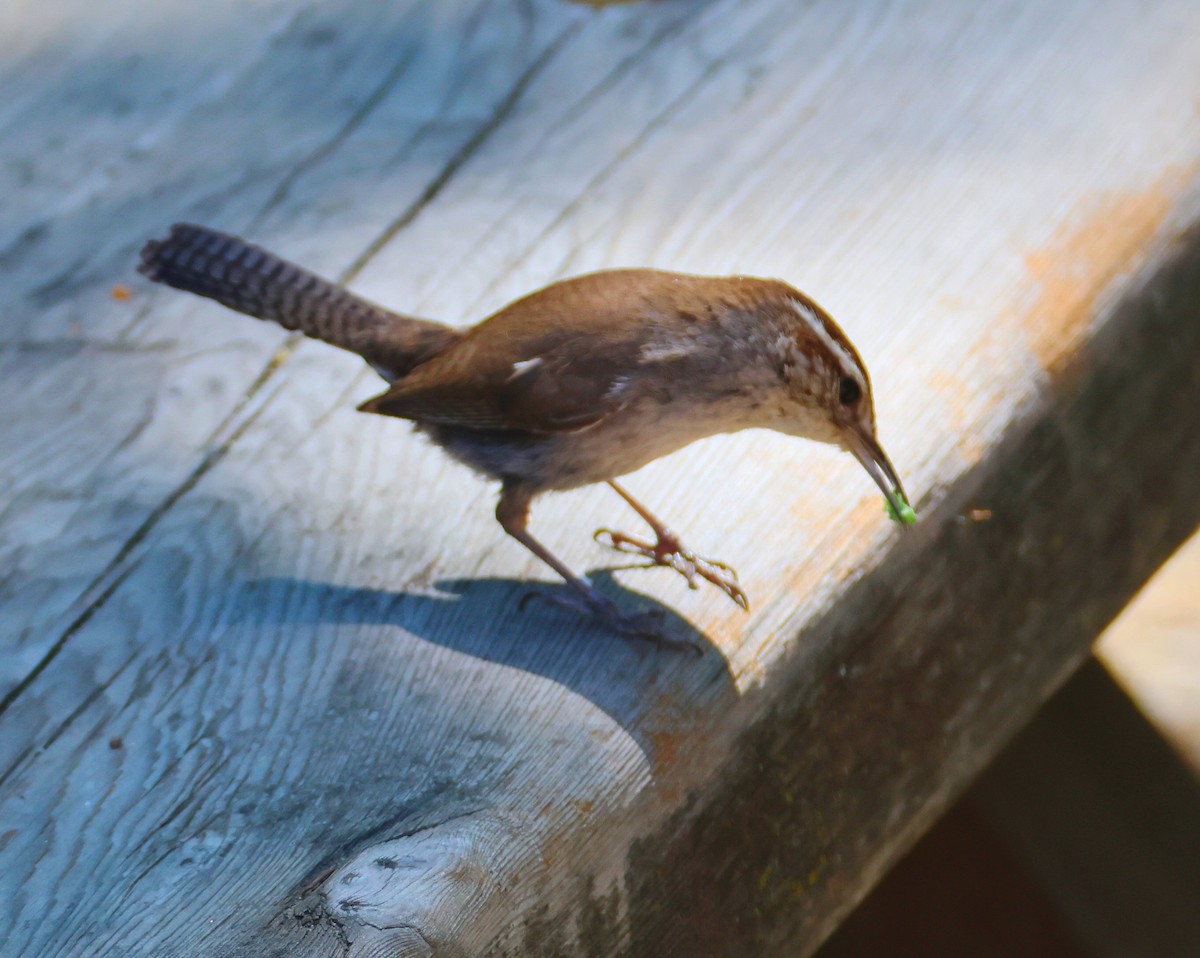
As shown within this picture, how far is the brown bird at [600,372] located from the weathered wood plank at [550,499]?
0.10 metres

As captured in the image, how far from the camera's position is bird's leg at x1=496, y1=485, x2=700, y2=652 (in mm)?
2135

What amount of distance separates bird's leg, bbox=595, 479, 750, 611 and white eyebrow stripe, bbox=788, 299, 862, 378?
427 millimetres

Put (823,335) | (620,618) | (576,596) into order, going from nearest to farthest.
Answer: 1. (620,618)
2. (576,596)
3. (823,335)

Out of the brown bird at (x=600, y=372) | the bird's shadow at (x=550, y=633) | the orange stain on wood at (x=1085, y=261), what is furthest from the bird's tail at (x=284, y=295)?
the orange stain on wood at (x=1085, y=261)

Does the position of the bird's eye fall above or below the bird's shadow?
above

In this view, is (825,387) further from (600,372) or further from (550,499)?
(550,499)

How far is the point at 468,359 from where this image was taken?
2.54 metres

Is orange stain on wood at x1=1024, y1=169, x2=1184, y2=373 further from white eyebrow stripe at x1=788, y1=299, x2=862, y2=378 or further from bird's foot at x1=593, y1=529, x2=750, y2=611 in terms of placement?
bird's foot at x1=593, y1=529, x2=750, y2=611

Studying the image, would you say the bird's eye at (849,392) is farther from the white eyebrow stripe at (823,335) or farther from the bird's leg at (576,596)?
the bird's leg at (576,596)

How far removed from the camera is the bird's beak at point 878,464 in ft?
7.16

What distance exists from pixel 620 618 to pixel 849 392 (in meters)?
0.58

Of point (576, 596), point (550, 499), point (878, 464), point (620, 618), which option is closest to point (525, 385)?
point (550, 499)

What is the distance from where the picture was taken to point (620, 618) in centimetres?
217

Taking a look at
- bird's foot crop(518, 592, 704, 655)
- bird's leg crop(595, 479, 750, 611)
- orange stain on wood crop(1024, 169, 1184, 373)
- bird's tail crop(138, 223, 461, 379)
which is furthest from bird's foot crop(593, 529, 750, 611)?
orange stain on wood crop(1024, 169, 1184, 373)
